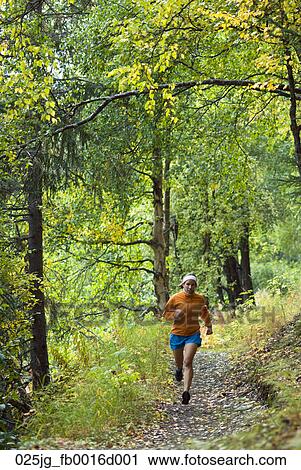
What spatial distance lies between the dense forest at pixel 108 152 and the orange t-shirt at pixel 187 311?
1107 millimetres

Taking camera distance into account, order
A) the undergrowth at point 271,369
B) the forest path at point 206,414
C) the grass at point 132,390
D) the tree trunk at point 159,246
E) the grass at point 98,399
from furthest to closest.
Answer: the tree trunk at point 159,246
the grass at point 98,399
the forest path at point 206,414
the grass at point 132,390
the undergrowth at point 271,369

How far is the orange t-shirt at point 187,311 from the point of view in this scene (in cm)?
977

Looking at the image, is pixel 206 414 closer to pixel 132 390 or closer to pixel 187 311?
pixel 132 390

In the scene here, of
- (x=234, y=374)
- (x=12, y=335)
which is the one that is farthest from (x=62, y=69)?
(x=234, y=374)

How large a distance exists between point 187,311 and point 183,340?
20.1 inches

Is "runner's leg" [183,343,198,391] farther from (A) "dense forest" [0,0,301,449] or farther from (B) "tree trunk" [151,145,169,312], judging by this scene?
(B) "tree trunk" [151,145,169,312]

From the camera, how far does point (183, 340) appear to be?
32.5 feet

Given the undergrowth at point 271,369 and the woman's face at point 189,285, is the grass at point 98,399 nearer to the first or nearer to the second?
the woman's face at point 189,285

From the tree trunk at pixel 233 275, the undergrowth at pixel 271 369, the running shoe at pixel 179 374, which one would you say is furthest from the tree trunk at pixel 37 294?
the tree trunk at pixel 233 275

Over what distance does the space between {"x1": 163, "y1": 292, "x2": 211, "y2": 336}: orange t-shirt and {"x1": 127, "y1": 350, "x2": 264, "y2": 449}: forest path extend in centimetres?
119

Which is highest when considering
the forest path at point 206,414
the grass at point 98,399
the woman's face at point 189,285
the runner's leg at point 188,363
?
the woman's face at point 189,285

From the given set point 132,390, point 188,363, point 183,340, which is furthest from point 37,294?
point 188,363

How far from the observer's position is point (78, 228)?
1595 cm

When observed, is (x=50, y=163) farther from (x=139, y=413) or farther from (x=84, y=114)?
(x=139, y=413)
